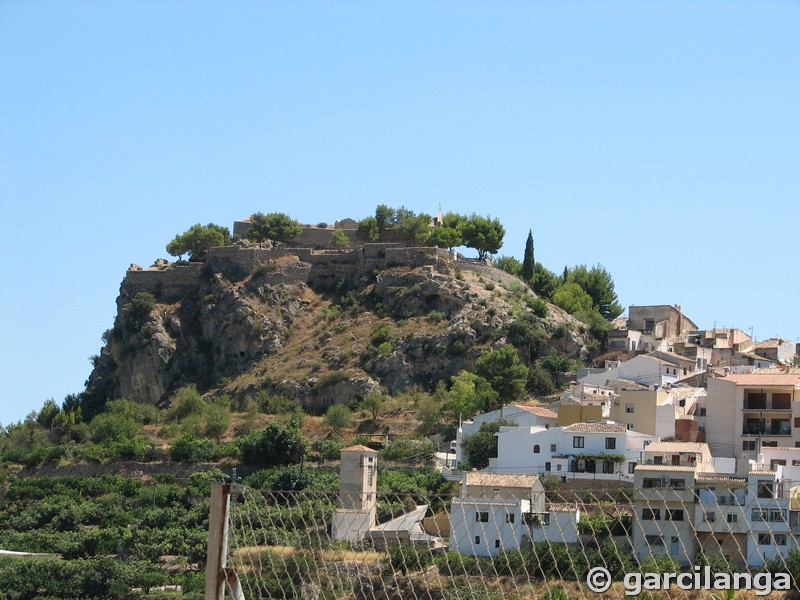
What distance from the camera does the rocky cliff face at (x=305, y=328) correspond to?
49.2 meters

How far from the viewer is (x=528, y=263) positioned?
5684 centimetres

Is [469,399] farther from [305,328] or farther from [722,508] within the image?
[722,508]

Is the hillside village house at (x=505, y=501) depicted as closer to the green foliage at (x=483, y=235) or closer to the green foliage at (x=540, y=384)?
the green foliage at (x=540, y=384)

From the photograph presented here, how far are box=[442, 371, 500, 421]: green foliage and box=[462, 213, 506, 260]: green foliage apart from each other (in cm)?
1312

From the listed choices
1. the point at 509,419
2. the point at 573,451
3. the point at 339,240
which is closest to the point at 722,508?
the point at 573,451

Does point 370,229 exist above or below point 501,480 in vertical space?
above

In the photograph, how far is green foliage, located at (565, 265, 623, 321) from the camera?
193ft

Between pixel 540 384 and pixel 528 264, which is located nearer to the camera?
pixel 540 384

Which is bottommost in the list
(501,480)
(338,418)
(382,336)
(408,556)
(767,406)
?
(408,556)

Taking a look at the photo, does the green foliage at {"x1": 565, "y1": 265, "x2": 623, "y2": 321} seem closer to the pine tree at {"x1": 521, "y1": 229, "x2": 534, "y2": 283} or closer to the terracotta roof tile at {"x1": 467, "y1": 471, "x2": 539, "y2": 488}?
the pine tree at {"x1": 521, "y1": 229, "x2": 534, "y2": 283}

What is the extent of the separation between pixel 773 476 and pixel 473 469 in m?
9.16

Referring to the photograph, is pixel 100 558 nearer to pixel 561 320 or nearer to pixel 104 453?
pixel 104 453

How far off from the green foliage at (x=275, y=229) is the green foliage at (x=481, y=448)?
67.9 ft

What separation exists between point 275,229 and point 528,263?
35.6 ft
